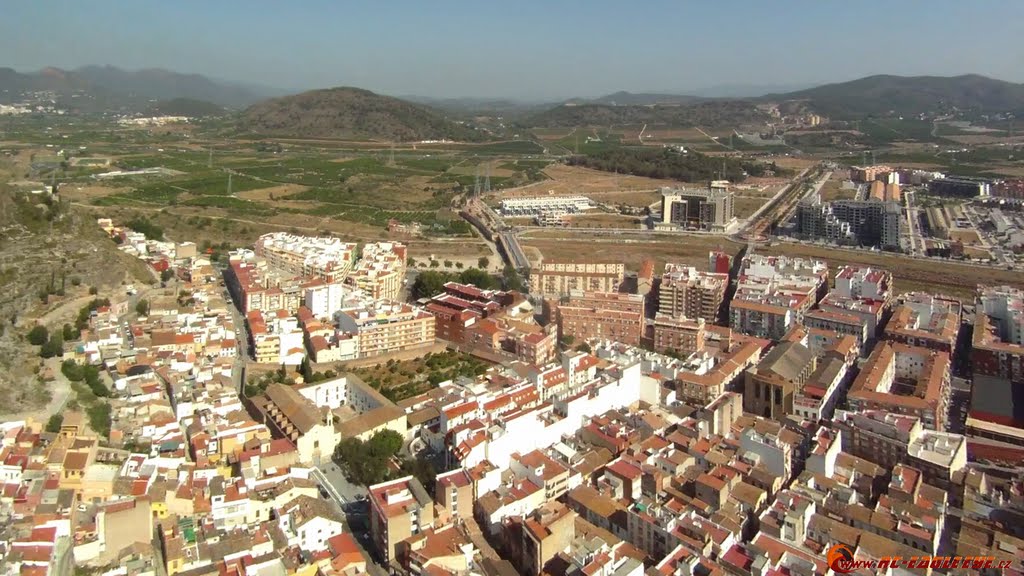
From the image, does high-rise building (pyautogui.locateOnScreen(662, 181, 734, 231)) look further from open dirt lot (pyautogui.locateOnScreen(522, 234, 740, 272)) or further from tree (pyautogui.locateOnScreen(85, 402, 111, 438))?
tree (pyautogui.locateOnScreen(85, 402, 111, 438))

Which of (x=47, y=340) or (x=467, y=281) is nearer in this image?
(x=47, y=340)

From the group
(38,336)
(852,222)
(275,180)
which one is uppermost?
(275,180)

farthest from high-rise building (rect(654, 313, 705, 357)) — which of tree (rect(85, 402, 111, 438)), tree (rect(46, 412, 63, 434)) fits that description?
tree (rect(46, 412, 63, 434))

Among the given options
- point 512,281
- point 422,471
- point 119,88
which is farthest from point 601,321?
point 119,88

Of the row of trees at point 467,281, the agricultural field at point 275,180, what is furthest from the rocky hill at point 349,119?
the row of trees at point 467,281

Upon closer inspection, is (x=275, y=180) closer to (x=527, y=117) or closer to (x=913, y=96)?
(x=527, y=117)

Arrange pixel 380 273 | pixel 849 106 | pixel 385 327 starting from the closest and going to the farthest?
pixel 385 327
pixel 380 273
pixel 849 106

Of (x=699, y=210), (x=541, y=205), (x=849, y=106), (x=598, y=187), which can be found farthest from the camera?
(x=849, y=106)
